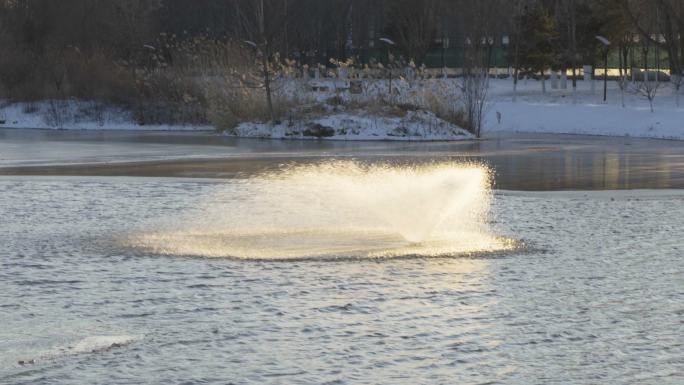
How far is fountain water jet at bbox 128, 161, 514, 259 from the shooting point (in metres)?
11.9

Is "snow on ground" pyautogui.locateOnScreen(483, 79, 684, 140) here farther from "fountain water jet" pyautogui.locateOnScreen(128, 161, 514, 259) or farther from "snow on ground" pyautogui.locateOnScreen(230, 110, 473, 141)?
"fountain water jet" pyautogui.locateOnScreen(128, 161, 514, 259)

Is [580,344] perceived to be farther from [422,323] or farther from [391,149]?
[391,149]

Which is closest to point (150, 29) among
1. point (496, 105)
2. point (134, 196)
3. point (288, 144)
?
point (496, 105)

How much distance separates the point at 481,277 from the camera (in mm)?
10148

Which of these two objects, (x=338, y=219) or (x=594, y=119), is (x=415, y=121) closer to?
(x=594, y=119)

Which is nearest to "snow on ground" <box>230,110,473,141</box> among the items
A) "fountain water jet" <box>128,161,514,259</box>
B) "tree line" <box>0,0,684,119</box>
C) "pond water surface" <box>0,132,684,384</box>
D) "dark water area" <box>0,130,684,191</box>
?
"dark water area" <box>0,130,684,191</box>

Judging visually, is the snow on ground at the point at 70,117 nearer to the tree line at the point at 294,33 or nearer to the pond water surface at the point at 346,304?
the tree line at the point at 294,33

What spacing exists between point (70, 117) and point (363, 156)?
73.3 ft

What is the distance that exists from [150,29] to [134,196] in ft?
233

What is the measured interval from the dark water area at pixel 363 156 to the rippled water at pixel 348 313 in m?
6.89

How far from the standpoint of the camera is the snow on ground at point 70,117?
142 feet

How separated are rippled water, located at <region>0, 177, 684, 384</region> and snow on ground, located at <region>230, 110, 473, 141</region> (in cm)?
2027

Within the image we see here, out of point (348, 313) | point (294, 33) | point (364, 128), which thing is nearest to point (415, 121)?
point (364, 128)

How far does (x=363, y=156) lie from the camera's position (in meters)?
25.5
